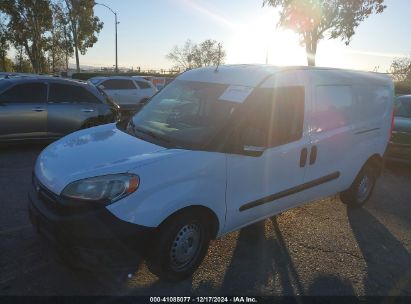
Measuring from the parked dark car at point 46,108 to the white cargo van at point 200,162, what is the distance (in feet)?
13.8

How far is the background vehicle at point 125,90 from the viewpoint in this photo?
51.6ft

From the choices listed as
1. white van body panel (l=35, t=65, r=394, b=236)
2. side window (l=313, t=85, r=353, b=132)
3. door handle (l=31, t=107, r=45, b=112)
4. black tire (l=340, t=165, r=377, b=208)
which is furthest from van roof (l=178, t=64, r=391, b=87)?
door handle (l=31, t=107, r=45, b=112)

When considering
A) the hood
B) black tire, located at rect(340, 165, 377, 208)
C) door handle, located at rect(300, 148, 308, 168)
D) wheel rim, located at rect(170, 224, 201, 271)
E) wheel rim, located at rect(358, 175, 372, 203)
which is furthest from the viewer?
wheel rim, located at rect(358, 175, 372, 203)

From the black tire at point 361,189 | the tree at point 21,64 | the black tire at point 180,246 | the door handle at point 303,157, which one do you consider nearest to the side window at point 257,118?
the door handle at point 303,157

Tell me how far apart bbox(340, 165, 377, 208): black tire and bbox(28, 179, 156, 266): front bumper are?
3.39 m

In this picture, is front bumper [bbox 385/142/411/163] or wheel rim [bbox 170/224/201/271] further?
front bumper [bbox 385/142/411/163]

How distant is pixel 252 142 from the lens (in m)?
3.49

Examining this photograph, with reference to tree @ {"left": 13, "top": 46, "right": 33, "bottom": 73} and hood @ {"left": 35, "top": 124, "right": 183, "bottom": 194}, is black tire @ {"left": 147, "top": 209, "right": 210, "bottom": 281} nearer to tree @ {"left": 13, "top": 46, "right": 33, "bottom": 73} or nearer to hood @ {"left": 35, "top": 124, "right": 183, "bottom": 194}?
hood @ {"left": 35, "top": 124, "right": 183, "bottom": 194}

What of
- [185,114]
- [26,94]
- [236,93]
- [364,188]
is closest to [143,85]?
[26,94]

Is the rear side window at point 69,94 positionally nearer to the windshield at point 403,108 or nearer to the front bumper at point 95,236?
the front bumper at point 95,236

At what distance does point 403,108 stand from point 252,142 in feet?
21.4

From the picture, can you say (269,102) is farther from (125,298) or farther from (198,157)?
(125,298)

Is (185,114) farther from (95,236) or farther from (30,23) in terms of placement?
(30,23)

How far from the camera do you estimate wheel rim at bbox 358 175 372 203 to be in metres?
5.56
